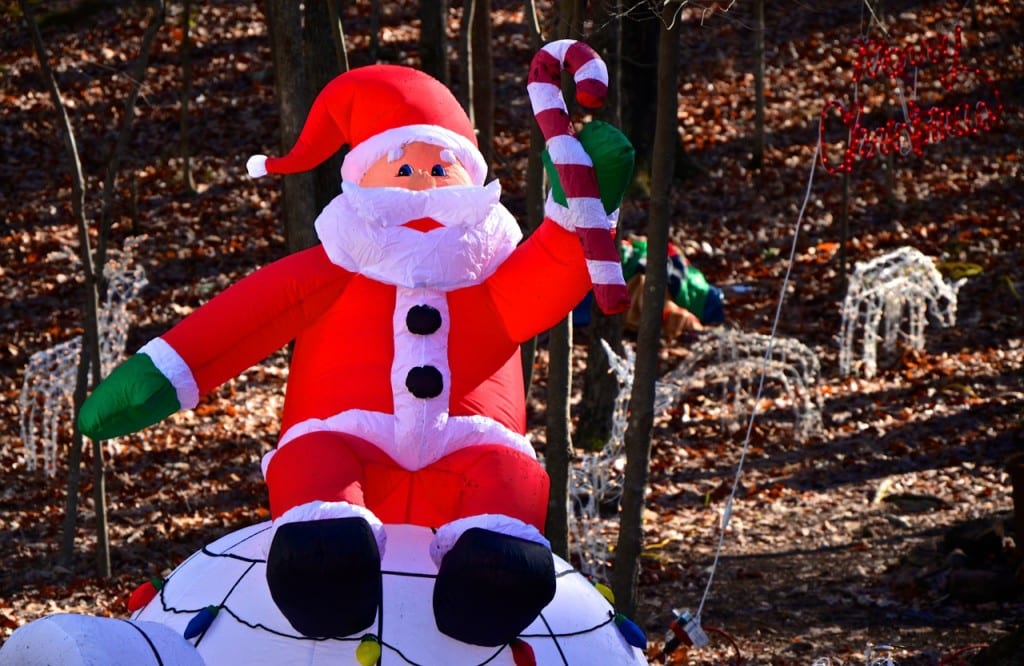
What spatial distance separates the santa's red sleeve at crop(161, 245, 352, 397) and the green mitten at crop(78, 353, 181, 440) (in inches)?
3.4

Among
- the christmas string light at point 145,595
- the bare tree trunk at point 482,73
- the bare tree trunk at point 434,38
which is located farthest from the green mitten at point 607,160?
the bare tree trunk at point 434,38

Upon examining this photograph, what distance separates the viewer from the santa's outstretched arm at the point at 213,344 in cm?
463

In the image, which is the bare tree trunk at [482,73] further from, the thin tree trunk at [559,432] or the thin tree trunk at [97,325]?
the thin tree trunk at [559,432]

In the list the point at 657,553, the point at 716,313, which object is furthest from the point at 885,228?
the point at 657,553

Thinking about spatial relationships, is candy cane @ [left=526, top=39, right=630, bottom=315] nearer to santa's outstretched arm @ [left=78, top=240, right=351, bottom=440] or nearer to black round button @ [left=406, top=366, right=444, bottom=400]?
black round button @ [left=406, top=366, right=444, bottom=400]

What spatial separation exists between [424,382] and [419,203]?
0.69 meters

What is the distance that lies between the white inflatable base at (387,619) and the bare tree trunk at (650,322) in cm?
153

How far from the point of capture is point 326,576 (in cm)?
401

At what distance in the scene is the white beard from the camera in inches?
188

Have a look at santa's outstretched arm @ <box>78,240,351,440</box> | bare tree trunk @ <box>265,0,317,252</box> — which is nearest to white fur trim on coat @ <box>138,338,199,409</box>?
santa's outstretched arm @ <box>78,240,351,440</box>

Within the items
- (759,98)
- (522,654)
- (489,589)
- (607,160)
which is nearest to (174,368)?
(489,589)

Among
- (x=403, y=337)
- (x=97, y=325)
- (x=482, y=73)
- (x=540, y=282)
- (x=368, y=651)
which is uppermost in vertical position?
(x=482, y=73)

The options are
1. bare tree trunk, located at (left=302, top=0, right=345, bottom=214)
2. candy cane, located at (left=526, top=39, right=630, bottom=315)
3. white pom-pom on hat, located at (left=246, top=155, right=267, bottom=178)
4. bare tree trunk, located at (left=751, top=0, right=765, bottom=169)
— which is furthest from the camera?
bare tree trunk, located at (left=751, top=0, right=765, bottom=169)

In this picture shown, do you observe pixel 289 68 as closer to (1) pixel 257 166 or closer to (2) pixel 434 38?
(1) pixel 257 166
